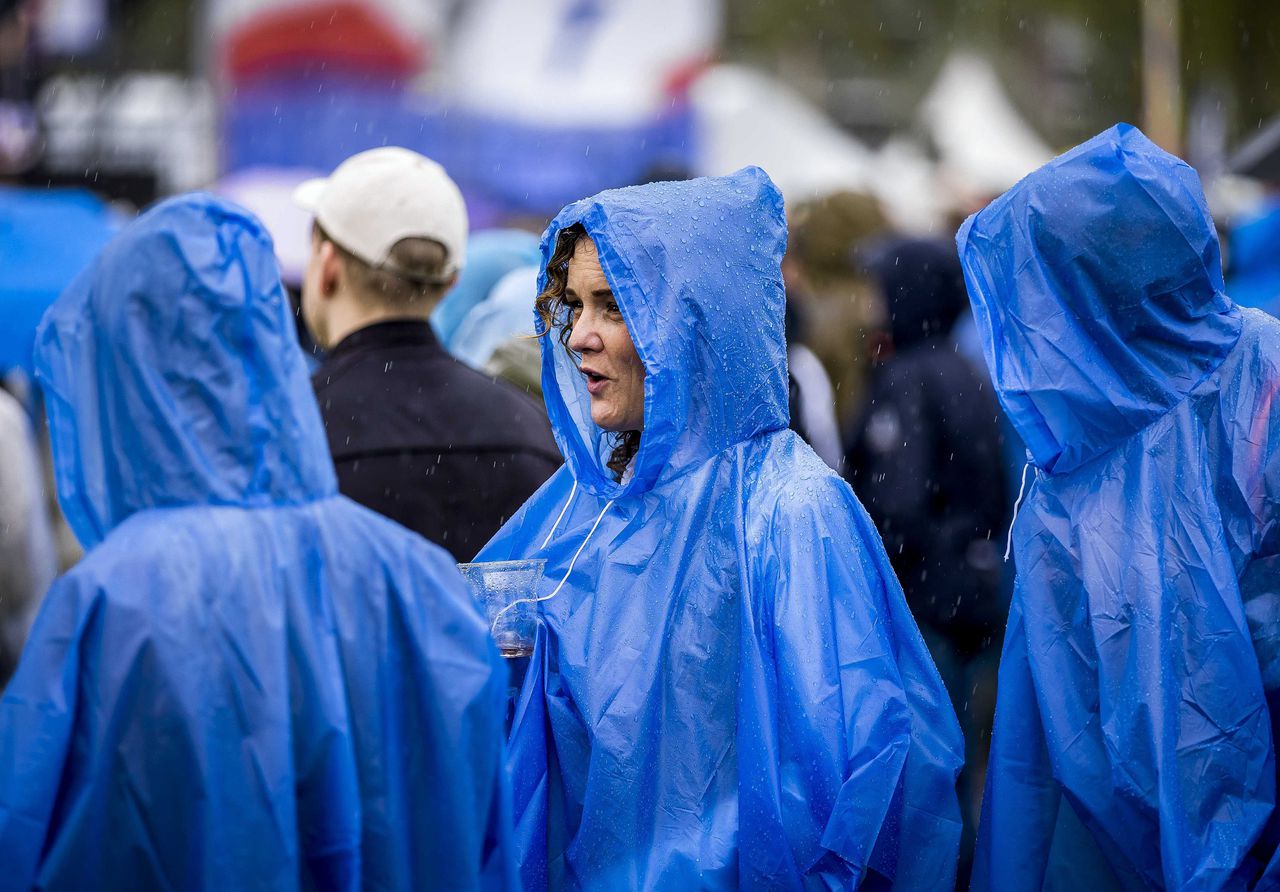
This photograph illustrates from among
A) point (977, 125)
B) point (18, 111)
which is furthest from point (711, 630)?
point (977, 125)

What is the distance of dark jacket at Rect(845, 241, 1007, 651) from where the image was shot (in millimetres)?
5352

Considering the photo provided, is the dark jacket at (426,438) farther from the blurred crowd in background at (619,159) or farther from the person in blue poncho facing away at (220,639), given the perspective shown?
the person in blue poncho facing away at (220,639)

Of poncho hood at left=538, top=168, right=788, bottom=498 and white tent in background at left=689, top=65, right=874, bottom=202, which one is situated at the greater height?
poncho hood at left=538, top=168, right=788, bottom=498

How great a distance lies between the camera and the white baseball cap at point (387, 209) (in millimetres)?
4348

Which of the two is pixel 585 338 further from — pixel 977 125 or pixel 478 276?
pixel 977 125

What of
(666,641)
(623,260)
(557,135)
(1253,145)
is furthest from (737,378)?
(557,135)

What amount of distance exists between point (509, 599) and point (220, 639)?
99 centimetres

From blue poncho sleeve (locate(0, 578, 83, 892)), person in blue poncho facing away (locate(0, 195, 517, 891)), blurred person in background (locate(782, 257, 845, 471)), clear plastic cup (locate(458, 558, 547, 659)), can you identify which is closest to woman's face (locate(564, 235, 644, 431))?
clear plastic cup (locate(458, 558, 547, 659))

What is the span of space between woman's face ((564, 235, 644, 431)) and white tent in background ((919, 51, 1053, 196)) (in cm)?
1916

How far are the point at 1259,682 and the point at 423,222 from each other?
91.1 inches

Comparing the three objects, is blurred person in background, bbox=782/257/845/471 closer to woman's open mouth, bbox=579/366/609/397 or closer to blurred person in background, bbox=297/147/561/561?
blurred person in background, bbox=297/147/561/561

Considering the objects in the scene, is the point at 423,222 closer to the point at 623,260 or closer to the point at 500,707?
the point at 623,260

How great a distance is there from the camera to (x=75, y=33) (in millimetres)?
16719

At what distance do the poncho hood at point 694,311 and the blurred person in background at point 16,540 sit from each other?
250 centimetres
